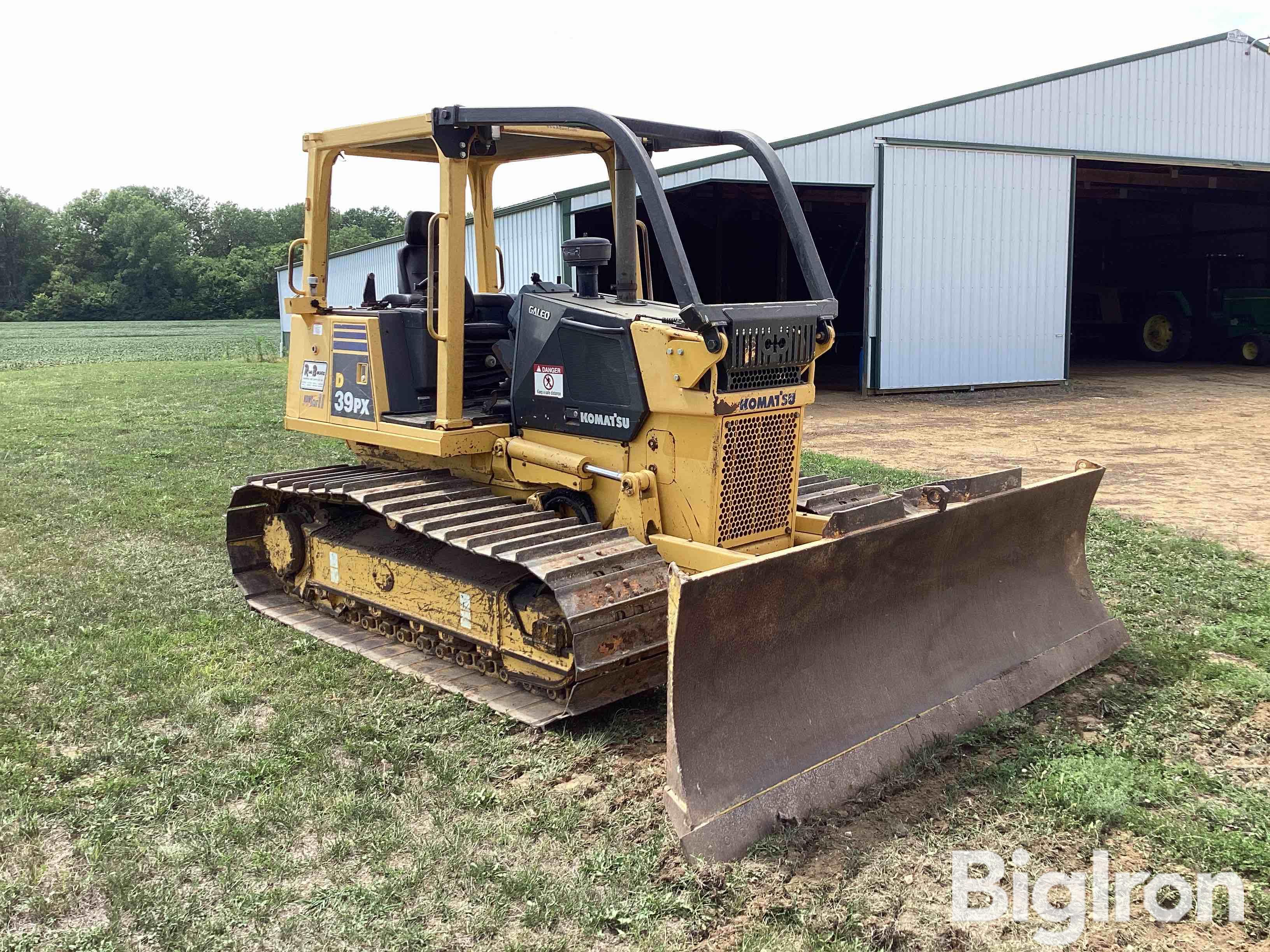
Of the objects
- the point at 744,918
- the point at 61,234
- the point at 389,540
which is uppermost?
the point at 61,234

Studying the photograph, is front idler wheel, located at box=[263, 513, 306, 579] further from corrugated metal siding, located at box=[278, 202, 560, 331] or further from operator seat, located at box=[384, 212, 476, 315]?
corrugated metal siding, located at box=[278, 202, 560, 331]

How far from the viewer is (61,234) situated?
296 ft

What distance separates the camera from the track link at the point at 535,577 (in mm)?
4707

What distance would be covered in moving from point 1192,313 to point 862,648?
83.7ft

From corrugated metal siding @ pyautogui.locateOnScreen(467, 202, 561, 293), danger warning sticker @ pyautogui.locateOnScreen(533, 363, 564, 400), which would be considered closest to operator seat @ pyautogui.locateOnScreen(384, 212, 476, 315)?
danger warning sticker @ pyautogui.locateOnScreen(533, 363, 564, 400)

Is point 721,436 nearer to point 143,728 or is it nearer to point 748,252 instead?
point 143,728

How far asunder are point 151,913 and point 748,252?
1023 inches

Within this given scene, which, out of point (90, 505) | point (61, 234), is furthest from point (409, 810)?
point (61, 234)

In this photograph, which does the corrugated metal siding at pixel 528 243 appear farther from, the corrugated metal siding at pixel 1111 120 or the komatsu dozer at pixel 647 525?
the komatsu dozer at pixel 647 525

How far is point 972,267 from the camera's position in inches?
755

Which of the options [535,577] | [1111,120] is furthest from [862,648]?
[1111,120]

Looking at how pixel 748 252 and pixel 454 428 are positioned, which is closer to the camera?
pixel 454 428

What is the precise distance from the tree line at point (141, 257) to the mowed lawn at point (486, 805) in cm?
6889

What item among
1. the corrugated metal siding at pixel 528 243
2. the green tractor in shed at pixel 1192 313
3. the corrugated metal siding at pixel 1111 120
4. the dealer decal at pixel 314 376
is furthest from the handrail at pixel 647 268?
the green tractor in shed at pixel 1192 313
